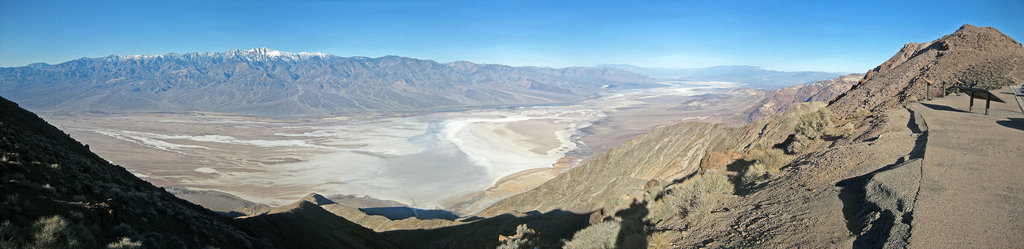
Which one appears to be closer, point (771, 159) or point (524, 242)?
point (771, 159)

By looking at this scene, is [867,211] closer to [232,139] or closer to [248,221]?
[248,221]

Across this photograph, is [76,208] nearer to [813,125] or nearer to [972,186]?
[972,186]

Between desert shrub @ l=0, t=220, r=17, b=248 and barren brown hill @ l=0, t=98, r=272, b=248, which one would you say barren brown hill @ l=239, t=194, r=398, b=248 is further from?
desert shrub @ l=0, t=220, r=17, b=248

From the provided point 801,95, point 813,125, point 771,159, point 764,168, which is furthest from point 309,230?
point 801,95

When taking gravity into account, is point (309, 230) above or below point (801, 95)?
below

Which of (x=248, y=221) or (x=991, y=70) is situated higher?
(x=991, y=70)

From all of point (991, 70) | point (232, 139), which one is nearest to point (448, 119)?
point (232, 139)

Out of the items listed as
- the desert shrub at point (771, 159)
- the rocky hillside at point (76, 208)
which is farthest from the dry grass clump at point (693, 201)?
the rocky hillside at point (76, 208)

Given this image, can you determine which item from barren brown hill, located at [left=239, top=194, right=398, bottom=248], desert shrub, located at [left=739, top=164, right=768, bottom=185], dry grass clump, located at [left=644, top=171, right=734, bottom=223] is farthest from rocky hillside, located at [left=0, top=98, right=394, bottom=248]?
desert shrub, located at [left=739, top=164, right=768, bottom=185]
